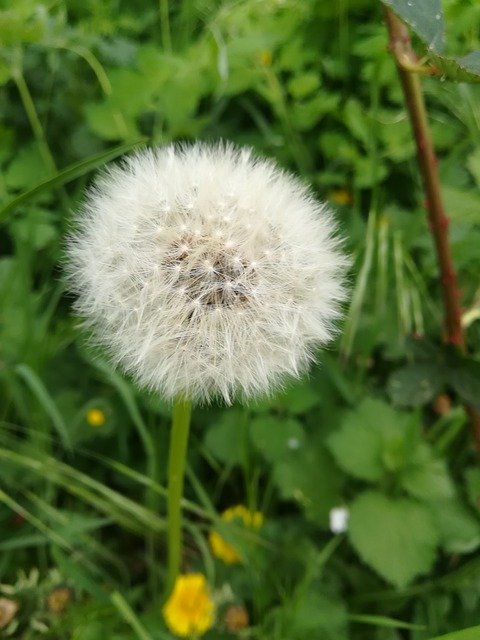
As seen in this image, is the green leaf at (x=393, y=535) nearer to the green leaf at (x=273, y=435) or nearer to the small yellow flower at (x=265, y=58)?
the green leaf at (x=273, y=435)

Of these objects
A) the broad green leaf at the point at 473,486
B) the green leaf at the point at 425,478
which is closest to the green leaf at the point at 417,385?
the green leaf at the point at 425,478

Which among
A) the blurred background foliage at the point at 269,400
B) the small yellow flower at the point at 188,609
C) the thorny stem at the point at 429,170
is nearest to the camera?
the thorny stem at the point at 429,170

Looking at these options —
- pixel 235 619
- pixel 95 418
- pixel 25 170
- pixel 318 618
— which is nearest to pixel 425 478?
pixel 318 618

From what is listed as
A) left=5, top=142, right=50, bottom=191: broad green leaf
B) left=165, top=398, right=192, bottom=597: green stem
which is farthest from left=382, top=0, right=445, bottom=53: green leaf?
left=5, top=142, right=50, bottom=191: broad green leaf

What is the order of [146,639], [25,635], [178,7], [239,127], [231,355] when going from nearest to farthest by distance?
[231,355] → [146,639] → [25,635] → [239,127] → [178,7]

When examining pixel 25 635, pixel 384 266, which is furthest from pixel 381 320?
pixel 25 635

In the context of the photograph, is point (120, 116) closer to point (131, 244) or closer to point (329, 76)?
point (329, 76)

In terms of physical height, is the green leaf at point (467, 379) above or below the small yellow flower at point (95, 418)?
above
